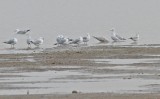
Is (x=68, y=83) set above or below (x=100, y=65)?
below

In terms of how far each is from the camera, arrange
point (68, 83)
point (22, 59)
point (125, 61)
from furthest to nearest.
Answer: point (22, 59), point (125, 61), point (68, 83)

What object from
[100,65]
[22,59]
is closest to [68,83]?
[100,65]

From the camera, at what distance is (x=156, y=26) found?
5850 cm

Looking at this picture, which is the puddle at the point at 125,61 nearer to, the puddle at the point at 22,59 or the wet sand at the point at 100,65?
the wet sand at the point at 100,65

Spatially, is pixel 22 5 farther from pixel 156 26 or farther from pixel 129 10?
pixel 156 26

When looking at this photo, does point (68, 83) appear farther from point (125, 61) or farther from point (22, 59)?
point (22, 59)

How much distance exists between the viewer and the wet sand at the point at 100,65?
2003 cm

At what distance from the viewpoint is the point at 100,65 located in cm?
2802

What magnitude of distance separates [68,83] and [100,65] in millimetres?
5453

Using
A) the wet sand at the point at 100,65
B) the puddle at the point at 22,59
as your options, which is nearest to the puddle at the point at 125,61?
the wet sand at the point at 100,65

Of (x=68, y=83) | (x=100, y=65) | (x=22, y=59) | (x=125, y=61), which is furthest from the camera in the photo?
(x=22, y=59)

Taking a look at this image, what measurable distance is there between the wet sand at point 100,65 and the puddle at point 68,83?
0.09m

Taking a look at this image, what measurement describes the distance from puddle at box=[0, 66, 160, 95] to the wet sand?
90 millimetres

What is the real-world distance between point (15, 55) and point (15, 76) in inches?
344
